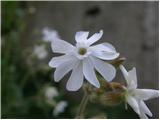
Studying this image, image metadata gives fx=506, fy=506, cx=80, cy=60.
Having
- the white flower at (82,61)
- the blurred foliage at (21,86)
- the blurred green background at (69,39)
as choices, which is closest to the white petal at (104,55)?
the white flower at (82,61)

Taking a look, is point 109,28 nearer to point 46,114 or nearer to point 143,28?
point 143,28

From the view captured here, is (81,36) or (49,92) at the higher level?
(81,36)

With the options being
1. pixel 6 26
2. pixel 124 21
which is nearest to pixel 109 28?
Answer: pixel 124 21

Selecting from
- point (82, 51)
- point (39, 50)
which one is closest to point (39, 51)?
point (39, 50)

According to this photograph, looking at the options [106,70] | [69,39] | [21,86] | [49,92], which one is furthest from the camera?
[69,39]

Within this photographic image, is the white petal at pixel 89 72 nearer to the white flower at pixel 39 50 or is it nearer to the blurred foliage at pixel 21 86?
the blurred foliage at pixel 21 86

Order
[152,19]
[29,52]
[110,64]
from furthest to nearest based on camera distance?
[152,19]
[29,52]
[110,64]

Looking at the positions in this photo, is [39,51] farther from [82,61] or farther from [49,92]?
[82,61]
